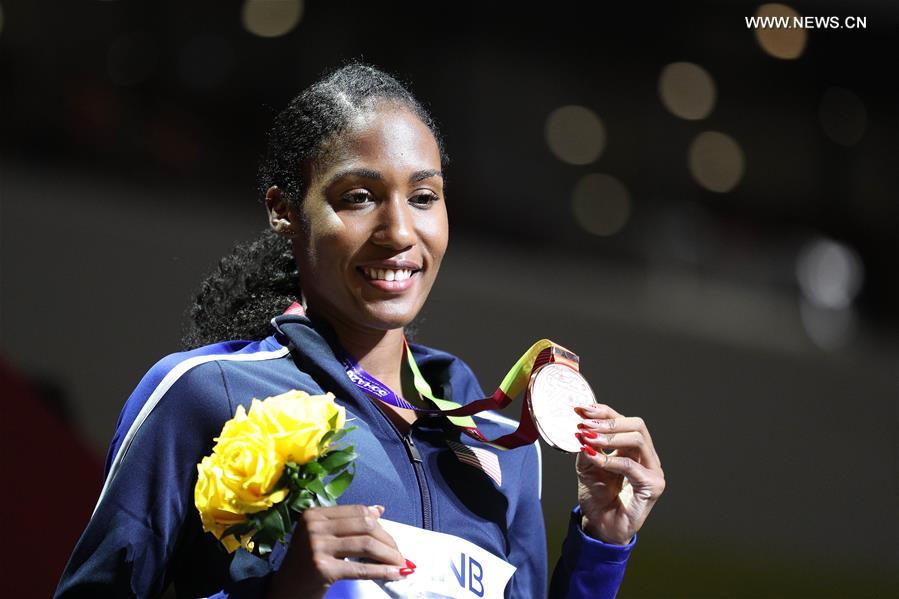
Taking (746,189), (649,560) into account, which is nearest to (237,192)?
(649,560)

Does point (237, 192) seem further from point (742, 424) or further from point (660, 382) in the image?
point (742, 424)

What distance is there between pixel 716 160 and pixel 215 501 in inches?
243

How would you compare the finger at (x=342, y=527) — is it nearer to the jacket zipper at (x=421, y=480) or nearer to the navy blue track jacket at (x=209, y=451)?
the navy blue track jacket at (x=209, y=451)

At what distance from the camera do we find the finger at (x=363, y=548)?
1.25 meters

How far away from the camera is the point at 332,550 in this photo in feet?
4.09

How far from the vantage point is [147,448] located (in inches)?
57.0

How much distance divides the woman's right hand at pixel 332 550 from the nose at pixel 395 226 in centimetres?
43

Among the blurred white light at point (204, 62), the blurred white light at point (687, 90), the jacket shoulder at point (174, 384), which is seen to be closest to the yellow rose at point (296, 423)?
the jacket shoulder at point (174, 384)

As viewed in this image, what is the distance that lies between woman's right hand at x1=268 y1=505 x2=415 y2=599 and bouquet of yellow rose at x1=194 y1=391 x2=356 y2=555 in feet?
0.09

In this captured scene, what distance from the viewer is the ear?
1.69 m

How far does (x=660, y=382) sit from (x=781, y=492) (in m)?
0.69

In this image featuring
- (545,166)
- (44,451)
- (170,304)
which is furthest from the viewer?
(545,166)

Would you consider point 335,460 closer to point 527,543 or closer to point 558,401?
point 558,401

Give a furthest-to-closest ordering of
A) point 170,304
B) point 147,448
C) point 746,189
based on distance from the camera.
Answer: point 746,189 → point 170,304 → point 147,448
